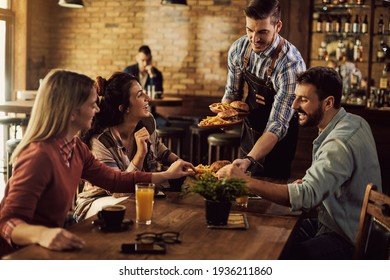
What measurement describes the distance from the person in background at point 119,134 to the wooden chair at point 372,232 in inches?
44.2

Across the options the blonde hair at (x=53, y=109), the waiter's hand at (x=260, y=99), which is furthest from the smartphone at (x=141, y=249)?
the waiter's hand at (x=260, y=99)

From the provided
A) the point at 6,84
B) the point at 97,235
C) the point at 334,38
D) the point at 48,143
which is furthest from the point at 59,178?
the point at 6,84

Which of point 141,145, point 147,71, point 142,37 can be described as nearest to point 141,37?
point 142,37

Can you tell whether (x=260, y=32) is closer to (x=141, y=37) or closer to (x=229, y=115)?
(x=229, y=115)

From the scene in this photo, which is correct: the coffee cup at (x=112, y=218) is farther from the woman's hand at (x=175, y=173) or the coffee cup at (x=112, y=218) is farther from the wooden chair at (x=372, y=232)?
the wooden chair at (x=372, y=232)

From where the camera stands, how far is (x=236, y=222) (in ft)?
7.13

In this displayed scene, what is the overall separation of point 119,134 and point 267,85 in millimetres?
948

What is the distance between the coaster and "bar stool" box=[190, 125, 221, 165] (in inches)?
197

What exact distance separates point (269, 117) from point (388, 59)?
414 centimetres

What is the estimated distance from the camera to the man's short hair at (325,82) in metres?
2.59

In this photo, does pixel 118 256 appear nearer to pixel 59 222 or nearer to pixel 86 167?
pixel 59 222

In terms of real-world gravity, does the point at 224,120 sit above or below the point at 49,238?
above

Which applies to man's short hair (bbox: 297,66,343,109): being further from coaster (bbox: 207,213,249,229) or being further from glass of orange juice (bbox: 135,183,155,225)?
glass of orange juice (bbox: 135,183,155,225)
